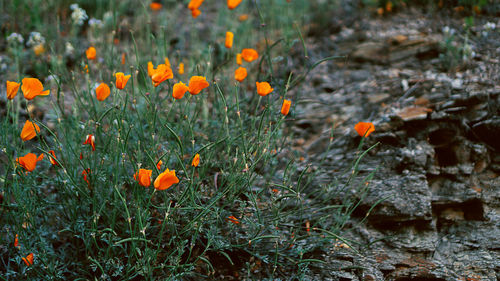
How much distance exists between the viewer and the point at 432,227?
7.02ft

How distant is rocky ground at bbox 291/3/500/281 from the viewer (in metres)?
2.00

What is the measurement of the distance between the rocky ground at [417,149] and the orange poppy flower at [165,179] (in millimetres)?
933

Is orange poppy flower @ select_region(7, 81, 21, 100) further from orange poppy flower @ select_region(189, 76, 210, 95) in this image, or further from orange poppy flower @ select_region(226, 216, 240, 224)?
orange poppy flower @ select_region(226, 216, 240, 224)

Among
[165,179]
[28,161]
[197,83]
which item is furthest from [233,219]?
[28,161]

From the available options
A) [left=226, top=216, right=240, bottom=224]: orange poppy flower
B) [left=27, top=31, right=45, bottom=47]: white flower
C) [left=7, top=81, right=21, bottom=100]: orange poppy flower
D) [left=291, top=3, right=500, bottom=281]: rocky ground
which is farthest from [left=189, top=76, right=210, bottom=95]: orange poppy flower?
[left=27, top=31, right=45, bottom=47]: white flower

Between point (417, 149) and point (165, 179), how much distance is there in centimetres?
161

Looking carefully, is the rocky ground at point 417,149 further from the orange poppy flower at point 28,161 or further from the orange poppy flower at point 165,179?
the orange poppy flower at point 28,161

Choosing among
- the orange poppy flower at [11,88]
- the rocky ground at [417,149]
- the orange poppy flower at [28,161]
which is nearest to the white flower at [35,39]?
the orange poppy flower at [11,88]

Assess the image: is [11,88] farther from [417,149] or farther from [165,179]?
[417,149]

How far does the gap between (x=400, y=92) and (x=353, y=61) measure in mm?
722

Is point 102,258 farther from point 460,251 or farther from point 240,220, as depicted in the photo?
point 460,251

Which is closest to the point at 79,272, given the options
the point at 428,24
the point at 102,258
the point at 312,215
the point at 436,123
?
the point at 102,258

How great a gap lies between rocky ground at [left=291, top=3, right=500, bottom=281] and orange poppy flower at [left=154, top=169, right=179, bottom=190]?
93cm

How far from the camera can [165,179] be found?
151 cm
